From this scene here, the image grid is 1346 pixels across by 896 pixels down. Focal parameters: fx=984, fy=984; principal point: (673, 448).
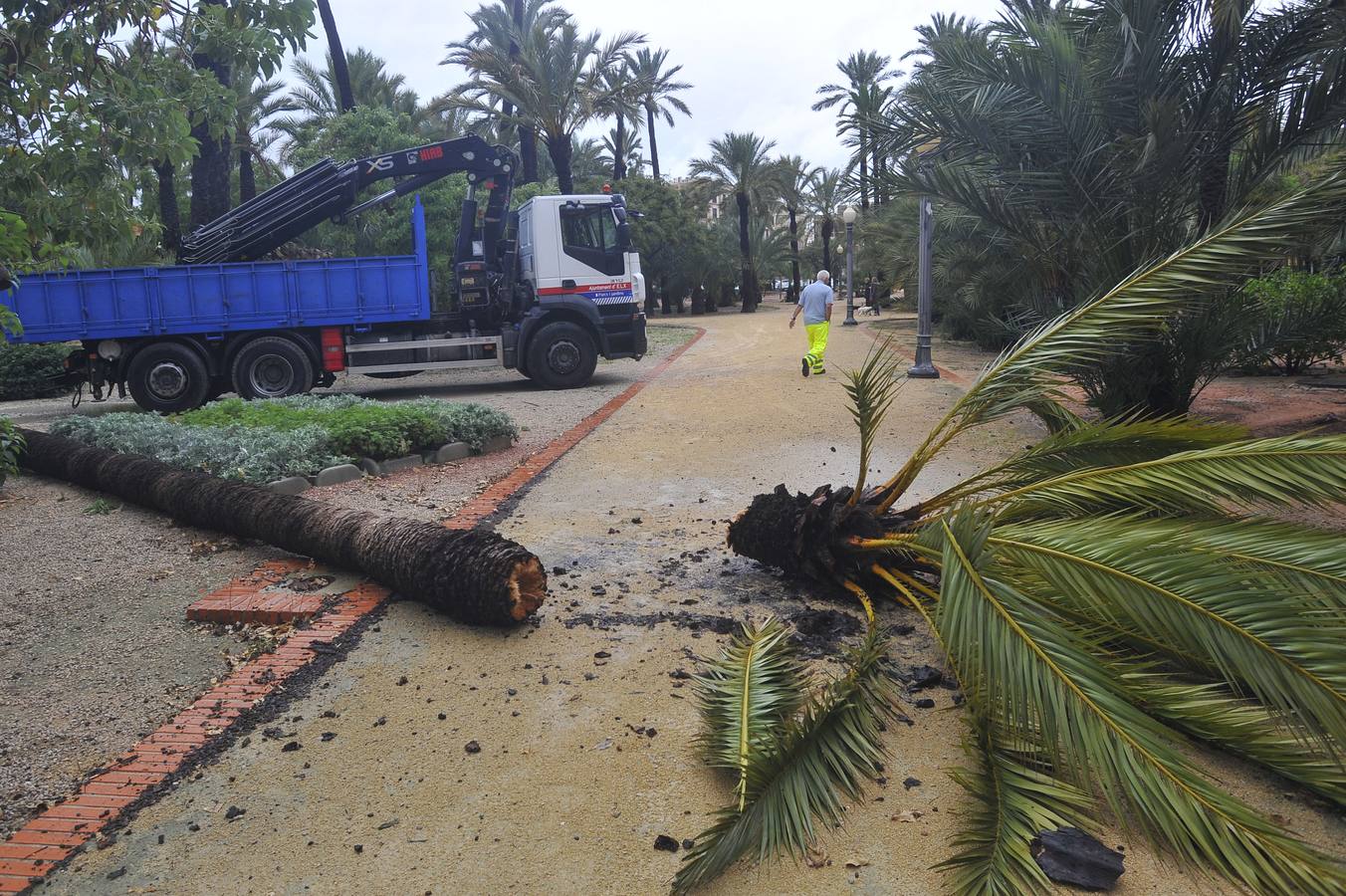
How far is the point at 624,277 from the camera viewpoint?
1605 centimetres

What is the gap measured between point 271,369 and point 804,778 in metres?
13.9

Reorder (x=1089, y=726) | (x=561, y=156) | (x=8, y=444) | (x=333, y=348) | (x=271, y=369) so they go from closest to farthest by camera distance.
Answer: (x=1089, y=726) < (x=8, y=444) < (x=271, y=369) < (x=333, y=348) < (x=561, y=156)

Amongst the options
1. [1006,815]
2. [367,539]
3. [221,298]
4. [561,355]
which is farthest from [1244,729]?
[221,298]

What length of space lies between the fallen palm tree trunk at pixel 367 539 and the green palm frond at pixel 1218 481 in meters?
2.31

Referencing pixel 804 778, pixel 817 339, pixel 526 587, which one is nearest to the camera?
pixel 804 778

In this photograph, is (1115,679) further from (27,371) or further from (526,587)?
(27,371)

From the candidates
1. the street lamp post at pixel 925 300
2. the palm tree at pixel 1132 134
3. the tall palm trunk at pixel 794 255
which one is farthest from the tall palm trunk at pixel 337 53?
the tall palm trunk at pixel 794 255

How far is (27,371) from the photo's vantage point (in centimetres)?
1792

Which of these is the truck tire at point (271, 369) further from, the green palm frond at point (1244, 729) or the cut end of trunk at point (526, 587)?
the green palm frond at point (1244, 729)

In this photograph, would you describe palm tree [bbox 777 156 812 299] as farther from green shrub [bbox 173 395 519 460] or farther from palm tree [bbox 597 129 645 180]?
green shrub [bbox 173 395 519 460]

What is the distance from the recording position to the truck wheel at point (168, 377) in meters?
14.5

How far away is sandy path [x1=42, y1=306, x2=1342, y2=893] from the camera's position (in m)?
2.84

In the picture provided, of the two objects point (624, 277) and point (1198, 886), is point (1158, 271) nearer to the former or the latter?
point (1198, 886)

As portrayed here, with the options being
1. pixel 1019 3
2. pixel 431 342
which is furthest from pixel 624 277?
pixel 1019 3
